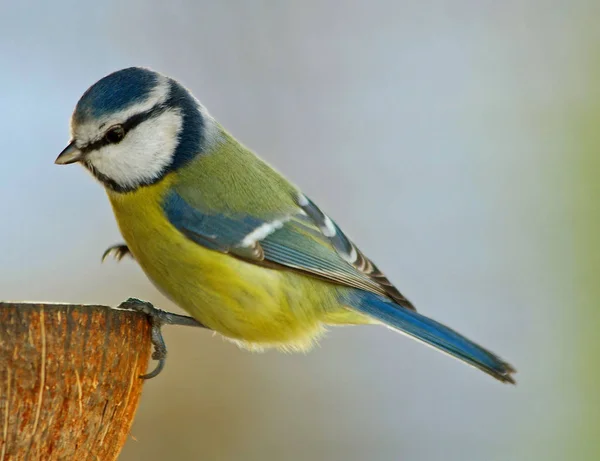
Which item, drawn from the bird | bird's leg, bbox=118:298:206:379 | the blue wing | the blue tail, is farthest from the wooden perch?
the blue tail

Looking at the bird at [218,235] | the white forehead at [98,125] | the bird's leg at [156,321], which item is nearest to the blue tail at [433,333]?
the bird at [218,235]

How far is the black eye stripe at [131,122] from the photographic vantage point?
126 cm

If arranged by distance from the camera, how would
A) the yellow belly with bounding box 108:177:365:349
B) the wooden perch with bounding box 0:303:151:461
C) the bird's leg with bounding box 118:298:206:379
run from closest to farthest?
the wooden perch with bounding box 0:303:151:461 → the bird's leg with bounding box 118:298:206:379 → the yellow belly with bounding box 108:177:365:349

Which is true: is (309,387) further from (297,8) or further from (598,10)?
(598,10)

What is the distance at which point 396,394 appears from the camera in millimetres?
2508

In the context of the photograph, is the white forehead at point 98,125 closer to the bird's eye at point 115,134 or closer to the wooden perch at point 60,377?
the bird's eye at point 115,134

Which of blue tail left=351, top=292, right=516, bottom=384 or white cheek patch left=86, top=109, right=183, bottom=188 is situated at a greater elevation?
white cheek patch left=86, top=109, right=183, bottom=188

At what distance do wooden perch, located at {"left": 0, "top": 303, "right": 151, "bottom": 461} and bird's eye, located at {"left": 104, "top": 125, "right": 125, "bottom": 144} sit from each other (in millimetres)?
462

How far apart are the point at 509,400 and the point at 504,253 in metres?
0.46

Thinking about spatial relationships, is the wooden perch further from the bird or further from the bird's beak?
the bird's beak

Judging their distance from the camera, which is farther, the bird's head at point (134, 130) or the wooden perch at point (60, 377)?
the bird's head at point (134, 130)

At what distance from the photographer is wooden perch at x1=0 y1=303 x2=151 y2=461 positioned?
794mm

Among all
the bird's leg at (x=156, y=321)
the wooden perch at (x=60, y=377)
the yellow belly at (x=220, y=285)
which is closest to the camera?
the wooden perch at (x=60, y=377)

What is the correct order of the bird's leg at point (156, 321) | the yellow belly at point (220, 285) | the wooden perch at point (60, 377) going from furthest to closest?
the yellow belly at point (220, 285) < the bird's leg at point (156, 321) < the wooden perch at point (60, 377)
